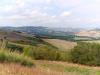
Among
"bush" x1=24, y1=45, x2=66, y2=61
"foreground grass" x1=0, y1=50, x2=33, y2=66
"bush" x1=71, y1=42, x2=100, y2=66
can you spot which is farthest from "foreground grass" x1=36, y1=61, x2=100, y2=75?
"bush" x1=71, y1=42, x2=100, y2=66

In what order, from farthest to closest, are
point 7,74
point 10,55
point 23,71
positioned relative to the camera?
point 10,55 < point 23,71 < point 7,74

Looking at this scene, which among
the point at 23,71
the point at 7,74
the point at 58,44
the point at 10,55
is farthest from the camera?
the point at 58,44

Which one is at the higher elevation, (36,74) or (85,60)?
(36,74)

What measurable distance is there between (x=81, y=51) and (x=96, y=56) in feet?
9.02

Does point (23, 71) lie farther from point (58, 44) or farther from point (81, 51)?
point (58, 44)

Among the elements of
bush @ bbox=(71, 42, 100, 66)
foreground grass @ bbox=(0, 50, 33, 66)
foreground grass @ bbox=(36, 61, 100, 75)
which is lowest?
bush @ bbox=(71, 42, 100, 66)

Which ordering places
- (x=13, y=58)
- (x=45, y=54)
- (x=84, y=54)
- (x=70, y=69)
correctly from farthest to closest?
(x=84, y=54) → (x=45, y=54) → (x=70, y=69) → (x=13, y=58)

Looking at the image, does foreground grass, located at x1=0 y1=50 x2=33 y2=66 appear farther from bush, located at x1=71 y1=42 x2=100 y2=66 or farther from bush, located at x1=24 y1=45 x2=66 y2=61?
bush, located at x1=71 y1=42 x2=100 y2=66

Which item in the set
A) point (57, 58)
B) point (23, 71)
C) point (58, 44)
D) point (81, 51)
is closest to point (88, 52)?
point (81, 51)

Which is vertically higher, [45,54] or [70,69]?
[70,69]

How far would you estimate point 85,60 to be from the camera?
178 ft

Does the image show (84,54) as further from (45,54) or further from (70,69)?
(70,69)

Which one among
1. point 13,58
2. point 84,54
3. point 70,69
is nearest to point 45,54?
point 84,54

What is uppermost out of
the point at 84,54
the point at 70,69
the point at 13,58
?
the point at 13,58
